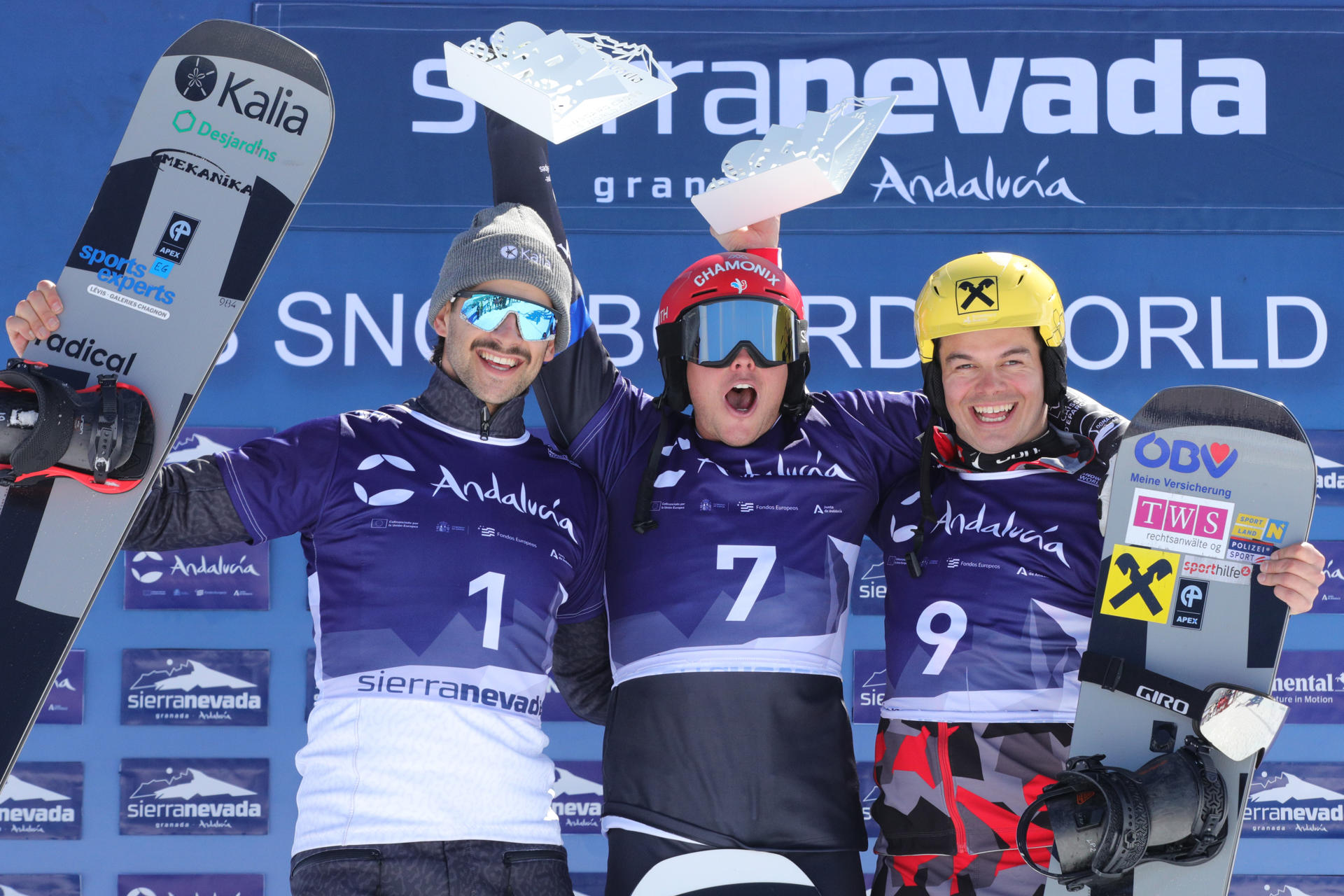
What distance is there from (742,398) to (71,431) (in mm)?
1456

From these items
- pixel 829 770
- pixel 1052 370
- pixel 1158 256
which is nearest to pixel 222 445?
pixel 829 770

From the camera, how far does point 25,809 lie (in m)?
3.83

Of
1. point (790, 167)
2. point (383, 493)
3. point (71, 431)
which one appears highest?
point (790, 167)

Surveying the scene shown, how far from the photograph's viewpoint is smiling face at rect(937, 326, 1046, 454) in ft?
8.14

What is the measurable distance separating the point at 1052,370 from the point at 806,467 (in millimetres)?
637

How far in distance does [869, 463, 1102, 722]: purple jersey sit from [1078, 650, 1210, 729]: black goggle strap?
0.10 meters

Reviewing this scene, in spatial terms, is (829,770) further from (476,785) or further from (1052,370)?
(1052,370)

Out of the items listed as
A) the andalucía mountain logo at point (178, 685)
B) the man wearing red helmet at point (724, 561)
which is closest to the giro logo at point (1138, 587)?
the man wearing red helmet at point (724, 561)

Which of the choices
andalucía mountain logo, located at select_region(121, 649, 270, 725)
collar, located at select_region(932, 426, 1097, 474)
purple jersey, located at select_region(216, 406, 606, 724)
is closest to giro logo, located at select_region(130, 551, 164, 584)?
andalucía mountain logo, located at select_region(121, 649, 270, 725)

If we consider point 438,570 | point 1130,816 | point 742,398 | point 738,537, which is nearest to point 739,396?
point 742,398

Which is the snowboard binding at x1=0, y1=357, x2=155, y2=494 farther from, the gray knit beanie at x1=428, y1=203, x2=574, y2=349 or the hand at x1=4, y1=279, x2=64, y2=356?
the gray knit beanie at x1=428, y1=203, x2=574, y2=349

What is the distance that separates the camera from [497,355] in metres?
2.39

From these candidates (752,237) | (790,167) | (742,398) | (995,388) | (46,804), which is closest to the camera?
(995,388)

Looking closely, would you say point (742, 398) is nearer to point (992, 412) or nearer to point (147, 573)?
point (992, 412)
